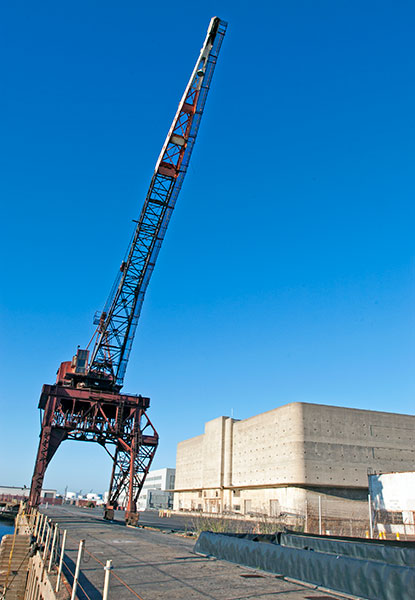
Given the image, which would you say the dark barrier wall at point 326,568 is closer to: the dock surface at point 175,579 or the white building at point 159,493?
the dock surface at point 175,579

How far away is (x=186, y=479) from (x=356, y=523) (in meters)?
46.8

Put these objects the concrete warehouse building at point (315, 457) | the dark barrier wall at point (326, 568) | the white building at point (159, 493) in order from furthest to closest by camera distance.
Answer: the white building at point (159, 493)
the concrete warehouse building at point (315, 457)
the dark barrier wall at point (326, 568)

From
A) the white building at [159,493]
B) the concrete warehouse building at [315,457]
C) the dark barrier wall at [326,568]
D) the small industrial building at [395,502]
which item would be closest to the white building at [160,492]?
the white building at [159,493]

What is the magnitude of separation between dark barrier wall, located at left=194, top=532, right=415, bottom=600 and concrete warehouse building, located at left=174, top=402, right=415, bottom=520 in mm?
42228

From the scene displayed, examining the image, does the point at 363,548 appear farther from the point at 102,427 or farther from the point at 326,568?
the point at 102,427

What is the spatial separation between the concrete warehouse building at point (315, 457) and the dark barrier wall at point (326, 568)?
42.2m

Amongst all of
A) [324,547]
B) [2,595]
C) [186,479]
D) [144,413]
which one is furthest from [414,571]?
[186,479]

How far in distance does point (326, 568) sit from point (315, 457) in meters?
48.3

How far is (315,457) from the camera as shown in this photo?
2242 inches

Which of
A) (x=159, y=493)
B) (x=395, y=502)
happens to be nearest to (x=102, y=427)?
(x=395, y=502)

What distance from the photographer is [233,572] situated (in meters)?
13.6

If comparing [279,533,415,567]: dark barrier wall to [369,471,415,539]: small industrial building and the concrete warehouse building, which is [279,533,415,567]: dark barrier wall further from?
the concrete warehouse building

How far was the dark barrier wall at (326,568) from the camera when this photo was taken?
9484mm

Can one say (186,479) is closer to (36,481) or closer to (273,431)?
(273,431)
